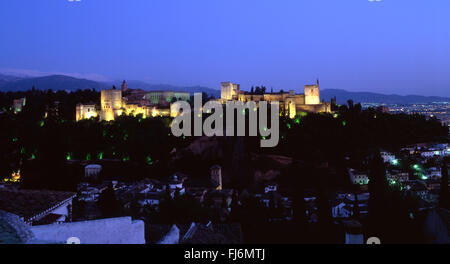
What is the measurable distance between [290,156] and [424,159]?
1226 cm

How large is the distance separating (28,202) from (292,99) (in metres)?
41.2

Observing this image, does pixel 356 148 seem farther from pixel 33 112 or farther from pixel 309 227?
pixel 33 112

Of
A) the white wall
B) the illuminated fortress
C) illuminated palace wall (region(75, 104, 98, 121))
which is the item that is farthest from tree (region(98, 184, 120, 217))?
illuminated palace wall (region(75, 104, 98, 121))

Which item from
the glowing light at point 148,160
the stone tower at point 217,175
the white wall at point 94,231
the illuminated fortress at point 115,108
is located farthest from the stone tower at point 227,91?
the white wall at point 94,231

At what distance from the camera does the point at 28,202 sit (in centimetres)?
889

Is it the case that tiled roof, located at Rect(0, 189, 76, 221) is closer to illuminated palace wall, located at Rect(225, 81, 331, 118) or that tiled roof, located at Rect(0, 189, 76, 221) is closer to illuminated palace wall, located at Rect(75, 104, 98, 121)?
illuminated palace wall, located at Rect(225, 81, 331, 118)

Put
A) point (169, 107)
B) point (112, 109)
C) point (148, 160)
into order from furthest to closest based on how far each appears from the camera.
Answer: point (169, 107)
point (112, 109)
point (148, 160)

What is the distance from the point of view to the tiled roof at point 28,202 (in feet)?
27.1

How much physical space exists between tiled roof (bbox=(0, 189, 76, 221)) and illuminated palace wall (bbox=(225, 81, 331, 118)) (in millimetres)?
36788

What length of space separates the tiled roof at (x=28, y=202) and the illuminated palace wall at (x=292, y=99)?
36.8m

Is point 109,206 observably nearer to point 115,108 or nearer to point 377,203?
point 377,203

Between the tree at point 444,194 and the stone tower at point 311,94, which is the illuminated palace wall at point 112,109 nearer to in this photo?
the stone tower at point 311,94

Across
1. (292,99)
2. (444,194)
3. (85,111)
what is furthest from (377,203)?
(85,111)
